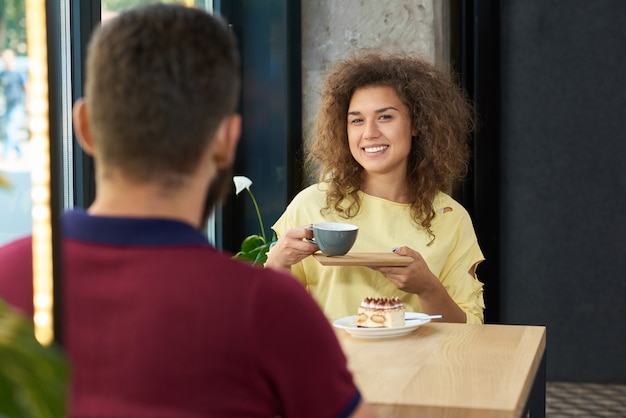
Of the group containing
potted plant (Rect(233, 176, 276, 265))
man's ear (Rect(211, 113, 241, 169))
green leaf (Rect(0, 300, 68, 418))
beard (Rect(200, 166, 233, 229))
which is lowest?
potted plant (Rect(233, 176, 276, 265))

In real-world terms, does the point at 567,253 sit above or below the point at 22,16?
below

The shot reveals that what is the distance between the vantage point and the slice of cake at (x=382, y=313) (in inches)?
80.7

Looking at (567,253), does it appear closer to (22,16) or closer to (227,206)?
(227,206)

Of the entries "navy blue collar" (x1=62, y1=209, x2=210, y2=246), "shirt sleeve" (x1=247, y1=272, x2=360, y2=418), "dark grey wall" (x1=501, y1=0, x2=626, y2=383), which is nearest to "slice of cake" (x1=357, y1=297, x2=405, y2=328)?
"shirt sleeve" (x1=247, y1=272, x2=360, y2=418)

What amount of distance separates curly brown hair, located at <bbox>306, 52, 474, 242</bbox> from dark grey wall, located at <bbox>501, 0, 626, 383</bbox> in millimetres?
1813

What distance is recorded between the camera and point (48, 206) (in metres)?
0.60

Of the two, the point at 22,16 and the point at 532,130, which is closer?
the point at 22,16

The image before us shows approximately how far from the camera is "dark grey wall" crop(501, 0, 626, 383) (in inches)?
179

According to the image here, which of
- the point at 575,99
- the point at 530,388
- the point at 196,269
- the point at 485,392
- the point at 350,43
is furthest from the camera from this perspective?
the point at 575,99

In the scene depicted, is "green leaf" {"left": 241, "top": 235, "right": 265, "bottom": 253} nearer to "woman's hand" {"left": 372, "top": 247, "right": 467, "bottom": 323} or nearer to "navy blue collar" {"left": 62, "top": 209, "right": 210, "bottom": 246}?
"woman's hand" {"left": 372, "top": 247, "right": 467, "bottom": 323}

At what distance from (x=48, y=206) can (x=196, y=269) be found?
1.22 ft

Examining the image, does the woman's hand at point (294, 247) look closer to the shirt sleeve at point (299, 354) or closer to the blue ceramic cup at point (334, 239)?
the blue ceramic cup at point (334, 239)

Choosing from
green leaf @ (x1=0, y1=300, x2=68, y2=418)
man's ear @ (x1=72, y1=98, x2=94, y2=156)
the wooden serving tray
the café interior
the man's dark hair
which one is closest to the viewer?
green leaf @ (x1=0, y1=300, x2=68, y2=418)

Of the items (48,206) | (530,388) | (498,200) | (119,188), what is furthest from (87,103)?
(498,200)
